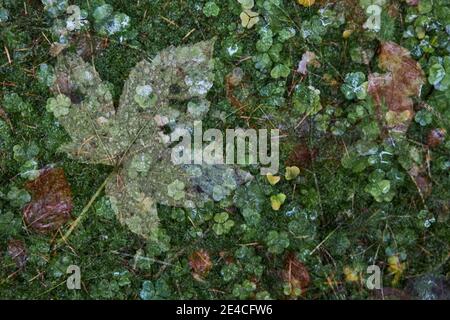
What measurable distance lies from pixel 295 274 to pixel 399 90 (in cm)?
122

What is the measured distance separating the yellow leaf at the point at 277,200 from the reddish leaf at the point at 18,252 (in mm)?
1468

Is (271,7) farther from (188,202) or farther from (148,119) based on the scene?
(188,202)

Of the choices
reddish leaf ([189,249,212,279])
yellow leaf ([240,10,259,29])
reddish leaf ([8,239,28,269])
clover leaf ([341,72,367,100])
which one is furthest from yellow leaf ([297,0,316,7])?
reddish leaf ([8,239,28,269])

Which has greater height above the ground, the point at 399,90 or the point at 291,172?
the point at 399,90

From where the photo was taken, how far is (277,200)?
317cm

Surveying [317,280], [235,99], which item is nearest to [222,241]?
[317,280]

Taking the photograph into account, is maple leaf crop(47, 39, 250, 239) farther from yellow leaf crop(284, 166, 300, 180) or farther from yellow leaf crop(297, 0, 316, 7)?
yellow leaf crop(297, 0, 316, 7)

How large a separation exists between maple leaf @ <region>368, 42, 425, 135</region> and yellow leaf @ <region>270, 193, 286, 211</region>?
0.73 m

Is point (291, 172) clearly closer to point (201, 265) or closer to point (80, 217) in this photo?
point (201, 265)

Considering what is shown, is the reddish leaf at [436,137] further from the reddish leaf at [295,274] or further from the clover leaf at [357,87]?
the reddish leaf at [295,274]

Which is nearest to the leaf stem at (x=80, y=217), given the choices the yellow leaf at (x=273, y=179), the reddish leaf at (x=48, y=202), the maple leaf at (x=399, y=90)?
Answer: the reddish leaf at (x=48, y=202)

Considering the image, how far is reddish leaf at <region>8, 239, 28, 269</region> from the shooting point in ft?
10.4

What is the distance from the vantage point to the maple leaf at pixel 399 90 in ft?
10.4

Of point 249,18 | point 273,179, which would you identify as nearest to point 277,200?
point 273,179
